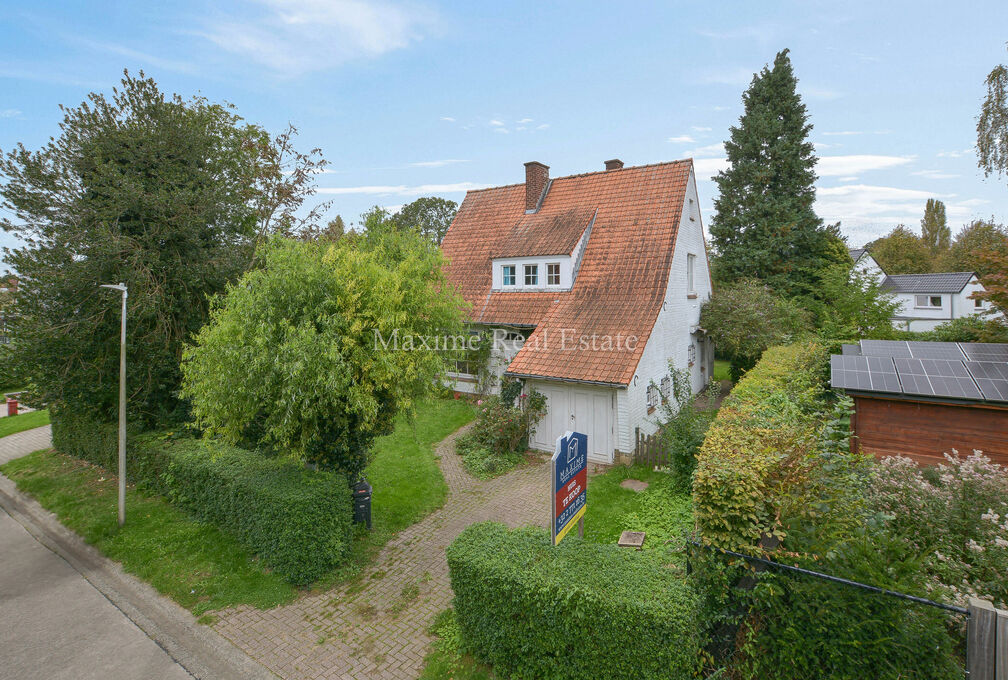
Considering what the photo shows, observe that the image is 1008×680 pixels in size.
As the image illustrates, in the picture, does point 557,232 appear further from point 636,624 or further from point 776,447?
point 636,624

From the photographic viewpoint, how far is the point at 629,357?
13352 mm

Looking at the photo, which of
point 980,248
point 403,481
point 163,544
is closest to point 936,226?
point 980,248

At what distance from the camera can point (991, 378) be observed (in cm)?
925

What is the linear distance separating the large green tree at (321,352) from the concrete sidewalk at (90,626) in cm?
291

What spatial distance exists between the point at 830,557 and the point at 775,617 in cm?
83

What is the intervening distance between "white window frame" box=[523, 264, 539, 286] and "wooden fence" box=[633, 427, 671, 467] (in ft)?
22.7

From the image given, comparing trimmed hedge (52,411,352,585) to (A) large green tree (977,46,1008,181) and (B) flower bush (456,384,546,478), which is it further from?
(A) large green tree (977,46,1008,181)

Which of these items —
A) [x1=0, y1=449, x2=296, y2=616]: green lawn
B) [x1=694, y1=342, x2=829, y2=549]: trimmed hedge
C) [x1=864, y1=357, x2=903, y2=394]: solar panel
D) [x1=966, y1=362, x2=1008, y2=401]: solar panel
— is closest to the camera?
[x1=694, y1=342, x2=829, y2=549]: trimmed hedge

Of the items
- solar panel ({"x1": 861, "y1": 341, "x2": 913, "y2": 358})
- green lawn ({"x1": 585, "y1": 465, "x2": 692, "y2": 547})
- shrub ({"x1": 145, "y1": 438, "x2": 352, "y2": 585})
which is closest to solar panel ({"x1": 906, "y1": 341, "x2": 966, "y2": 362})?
solar panel ({"x1": 861, "y1": 341, "x2": 913, "y2": 358})

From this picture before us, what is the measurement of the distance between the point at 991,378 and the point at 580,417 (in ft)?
28.2

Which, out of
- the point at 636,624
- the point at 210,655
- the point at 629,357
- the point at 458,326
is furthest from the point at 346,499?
the point at 629,357

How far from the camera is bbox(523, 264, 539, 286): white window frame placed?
17.6m

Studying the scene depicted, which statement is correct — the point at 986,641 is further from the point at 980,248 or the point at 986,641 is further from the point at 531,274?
the point at 980,248

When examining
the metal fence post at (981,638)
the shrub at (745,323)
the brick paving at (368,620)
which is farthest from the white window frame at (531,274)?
the metal fence post at (981,638)
